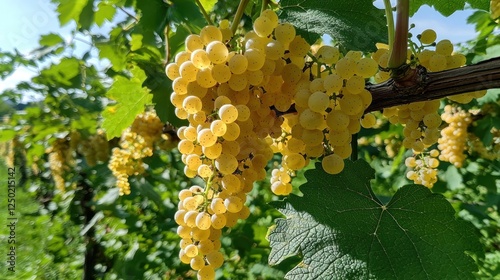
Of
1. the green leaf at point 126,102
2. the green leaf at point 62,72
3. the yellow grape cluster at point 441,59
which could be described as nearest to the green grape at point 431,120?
the yellow grape cluster at point 441,59

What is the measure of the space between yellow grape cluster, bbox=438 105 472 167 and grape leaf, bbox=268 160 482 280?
1402 millimetres

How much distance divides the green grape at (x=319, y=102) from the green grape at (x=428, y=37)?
0.25 metres

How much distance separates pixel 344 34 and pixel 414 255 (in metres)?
0.40

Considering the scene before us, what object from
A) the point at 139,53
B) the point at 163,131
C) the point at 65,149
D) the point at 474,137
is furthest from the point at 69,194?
the point at 474,137

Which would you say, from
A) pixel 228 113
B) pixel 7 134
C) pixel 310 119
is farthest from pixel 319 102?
pixel 7 134

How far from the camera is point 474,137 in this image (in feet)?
7.25

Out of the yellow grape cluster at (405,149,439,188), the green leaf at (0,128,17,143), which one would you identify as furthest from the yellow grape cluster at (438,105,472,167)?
the green leaf at (0,128,17,143)

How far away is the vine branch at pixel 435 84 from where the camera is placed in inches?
→ 23.0

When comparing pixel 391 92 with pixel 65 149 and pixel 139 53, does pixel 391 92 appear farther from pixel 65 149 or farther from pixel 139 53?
pixel 65 149

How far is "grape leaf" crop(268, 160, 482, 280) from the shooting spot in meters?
0.70

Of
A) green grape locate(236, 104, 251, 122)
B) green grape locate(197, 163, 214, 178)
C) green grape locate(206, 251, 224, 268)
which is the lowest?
green grape locate(206, 251, 224, 268)

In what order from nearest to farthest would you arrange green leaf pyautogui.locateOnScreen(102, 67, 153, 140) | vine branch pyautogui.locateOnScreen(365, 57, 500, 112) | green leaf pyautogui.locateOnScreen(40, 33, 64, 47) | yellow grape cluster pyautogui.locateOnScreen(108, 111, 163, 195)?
vine branch pyautogui.locateOnScreen(365, 57, 500, 112) < green leaf pyautogui.locateOnScreen(102, 67, 153, 140) < yellow grape cluster pyautogui.locateOnScreen(108, 111, 163, 195) < green leaf pyautogui.locateOnScreen(40, 33, 64, 47)

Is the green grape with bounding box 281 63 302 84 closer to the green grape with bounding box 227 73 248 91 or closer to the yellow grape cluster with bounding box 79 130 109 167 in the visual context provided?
the green grape with bounding box 227 73 248 91

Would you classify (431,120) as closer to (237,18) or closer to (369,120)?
(369,120)
